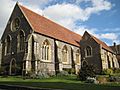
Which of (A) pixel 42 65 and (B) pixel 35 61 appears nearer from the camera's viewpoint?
(B) pixel 35 61

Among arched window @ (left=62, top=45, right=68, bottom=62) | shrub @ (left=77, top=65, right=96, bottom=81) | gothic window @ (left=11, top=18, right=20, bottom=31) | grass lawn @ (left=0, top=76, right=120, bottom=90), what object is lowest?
grass lawn @ (left=0, top=76, right=120, bottom=90)

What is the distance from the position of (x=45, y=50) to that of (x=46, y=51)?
28cm

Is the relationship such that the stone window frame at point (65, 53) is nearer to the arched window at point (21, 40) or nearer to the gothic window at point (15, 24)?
the arched window at point (21, 40)

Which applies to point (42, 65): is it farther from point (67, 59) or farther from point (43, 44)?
point (67, 59)

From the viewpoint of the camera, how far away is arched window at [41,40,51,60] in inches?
1286

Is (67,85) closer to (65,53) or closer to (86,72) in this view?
(86,72)

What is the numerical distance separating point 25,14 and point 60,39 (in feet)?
28.4

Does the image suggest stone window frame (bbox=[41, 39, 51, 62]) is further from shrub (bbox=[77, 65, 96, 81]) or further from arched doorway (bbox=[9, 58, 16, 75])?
shrub (bbox=[77, 65, 96, 81])

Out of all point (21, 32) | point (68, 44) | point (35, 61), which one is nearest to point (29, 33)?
point (21, 32)

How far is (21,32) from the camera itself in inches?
1282

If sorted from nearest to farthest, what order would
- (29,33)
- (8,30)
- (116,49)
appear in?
(29,33) < (8,30) < (116,49)

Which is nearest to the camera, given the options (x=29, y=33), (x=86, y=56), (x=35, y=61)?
Result: (x=35, y=61)

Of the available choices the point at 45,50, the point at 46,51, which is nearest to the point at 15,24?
the point at 45,50

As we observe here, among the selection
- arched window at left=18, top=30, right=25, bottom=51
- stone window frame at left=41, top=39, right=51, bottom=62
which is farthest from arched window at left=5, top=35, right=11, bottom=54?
stone window frame at left=41, top=39, right=51, bottom=62
